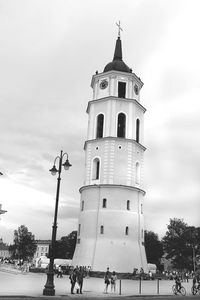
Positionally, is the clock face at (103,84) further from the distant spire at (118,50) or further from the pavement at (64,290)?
the pavement at (64,290)

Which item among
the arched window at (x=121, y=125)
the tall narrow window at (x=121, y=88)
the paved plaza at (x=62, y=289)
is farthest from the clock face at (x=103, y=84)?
the paved plaza at (x=62, y=289)

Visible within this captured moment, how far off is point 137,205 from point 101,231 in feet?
18.4

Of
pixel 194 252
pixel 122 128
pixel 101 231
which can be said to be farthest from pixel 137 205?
pixel 194 252

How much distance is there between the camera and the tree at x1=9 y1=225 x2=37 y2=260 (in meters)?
99.8

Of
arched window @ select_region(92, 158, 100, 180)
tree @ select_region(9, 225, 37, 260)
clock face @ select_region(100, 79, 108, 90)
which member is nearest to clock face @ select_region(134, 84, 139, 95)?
clock face @ select_region(100, 79, 108, 90)

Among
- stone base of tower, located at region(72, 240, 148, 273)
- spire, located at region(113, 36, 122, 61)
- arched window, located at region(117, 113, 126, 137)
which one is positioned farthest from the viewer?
spire, located at region(113, 36, 122, 61)

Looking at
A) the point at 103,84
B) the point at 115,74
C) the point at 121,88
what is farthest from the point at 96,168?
the point at 115,74

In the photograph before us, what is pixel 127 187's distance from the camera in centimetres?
4847

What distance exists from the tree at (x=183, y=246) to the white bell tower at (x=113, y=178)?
126 ft

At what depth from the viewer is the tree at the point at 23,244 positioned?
3930 inches

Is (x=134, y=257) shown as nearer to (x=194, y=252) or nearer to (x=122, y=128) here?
(x=122, y=128)

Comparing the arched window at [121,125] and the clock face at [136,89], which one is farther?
the clock face at [136,89]

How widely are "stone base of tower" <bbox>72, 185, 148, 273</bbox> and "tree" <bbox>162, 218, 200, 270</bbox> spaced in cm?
3901

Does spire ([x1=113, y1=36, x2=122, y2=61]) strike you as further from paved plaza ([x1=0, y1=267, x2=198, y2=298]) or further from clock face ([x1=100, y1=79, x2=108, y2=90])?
paved plaza ([x1=0, y1=267, x2=198, y2=298])
